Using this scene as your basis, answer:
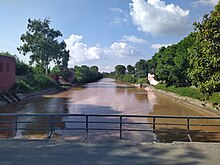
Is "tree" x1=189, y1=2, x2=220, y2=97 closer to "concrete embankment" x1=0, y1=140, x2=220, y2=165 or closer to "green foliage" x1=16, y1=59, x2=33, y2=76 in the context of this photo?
"concrete embankment" x1=0, y1=140, x2=220, y2=165

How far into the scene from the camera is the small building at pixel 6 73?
3029 centimetres

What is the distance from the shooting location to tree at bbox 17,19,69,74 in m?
52.3

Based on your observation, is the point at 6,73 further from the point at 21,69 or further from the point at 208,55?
the point at 208,55

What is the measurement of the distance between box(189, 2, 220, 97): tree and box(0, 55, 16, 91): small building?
25.8m

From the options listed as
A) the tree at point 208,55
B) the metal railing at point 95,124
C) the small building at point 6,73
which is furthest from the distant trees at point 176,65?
the tree at point 208,55

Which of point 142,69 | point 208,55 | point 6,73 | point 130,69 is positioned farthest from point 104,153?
point 130,69

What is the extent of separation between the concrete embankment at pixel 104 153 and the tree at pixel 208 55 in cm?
181

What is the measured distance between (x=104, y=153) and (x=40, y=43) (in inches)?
1890

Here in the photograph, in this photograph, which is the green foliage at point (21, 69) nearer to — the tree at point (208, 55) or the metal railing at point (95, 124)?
the metal railing at point (95, 124)

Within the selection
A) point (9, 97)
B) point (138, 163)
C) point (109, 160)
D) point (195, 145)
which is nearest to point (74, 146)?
point (109, 160)

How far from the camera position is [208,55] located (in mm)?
7785

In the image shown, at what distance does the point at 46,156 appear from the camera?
20.5 feet

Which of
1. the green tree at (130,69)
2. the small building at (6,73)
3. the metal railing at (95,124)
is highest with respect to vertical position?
the green tree at (130,69)

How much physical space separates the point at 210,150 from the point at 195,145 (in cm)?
48
